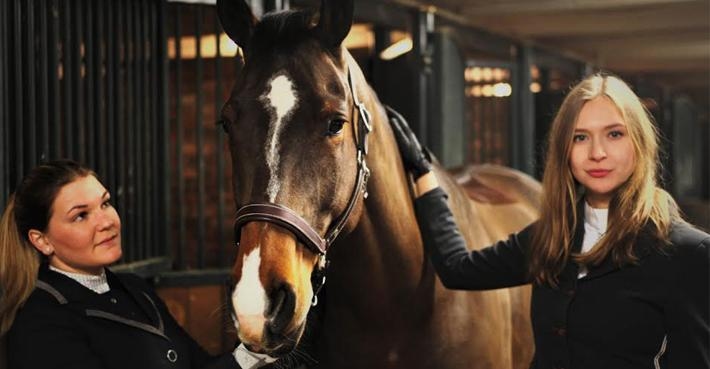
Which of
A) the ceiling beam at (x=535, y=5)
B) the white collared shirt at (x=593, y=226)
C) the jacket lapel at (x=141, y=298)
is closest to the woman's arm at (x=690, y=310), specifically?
the white collared shirt at (x=593, y=226)

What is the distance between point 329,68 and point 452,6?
2.61 metres

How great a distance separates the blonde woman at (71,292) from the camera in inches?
65.6

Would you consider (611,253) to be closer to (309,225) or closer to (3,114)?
(309,225)

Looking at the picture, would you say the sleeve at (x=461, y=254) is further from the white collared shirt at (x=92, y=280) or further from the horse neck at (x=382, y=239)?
the white collared shirt at (x=92, y=280)

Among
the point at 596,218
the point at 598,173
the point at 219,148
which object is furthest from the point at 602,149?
the point at 219,148

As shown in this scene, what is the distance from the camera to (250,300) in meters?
1.41

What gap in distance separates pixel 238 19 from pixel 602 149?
787mm

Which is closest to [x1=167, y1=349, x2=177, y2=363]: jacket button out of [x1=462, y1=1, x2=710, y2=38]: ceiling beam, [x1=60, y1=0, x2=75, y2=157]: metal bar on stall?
[x1=60, y1=0, x2=75, y2=157]: metal bar on stall

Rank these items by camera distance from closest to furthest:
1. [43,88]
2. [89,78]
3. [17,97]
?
[17,97]
[43,88]
[89,78]

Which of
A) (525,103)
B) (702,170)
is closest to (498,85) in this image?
(525,103)

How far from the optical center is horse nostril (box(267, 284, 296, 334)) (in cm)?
142

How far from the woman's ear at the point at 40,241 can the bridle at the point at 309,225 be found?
18.7 inches

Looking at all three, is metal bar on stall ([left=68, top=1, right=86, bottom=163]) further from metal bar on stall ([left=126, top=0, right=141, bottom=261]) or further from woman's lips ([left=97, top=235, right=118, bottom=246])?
woman's lips ([left=97, top=235, right=118, bottom=246])

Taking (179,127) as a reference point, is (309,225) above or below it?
below
